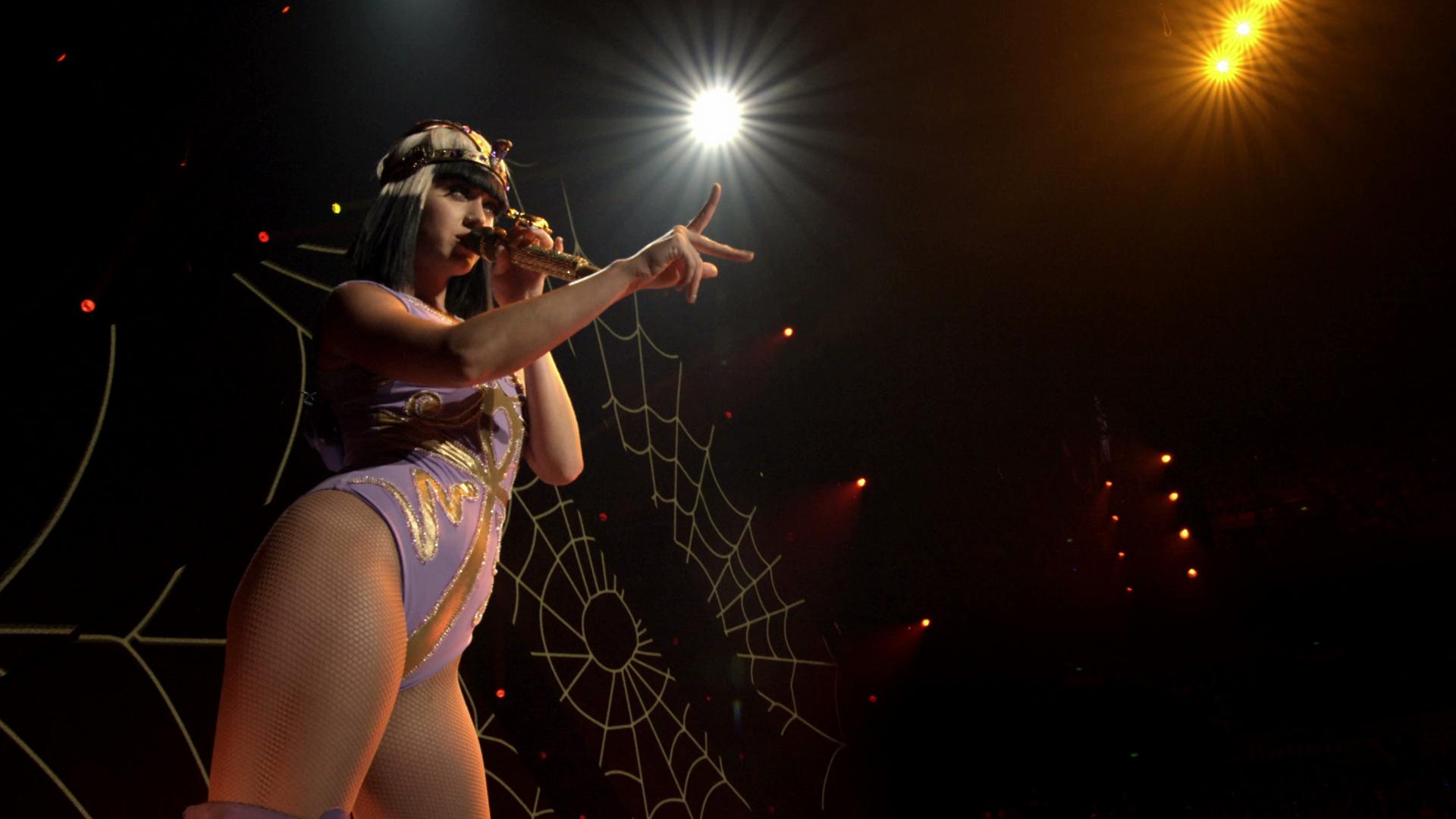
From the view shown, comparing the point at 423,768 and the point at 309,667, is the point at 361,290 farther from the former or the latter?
the point at 423,768

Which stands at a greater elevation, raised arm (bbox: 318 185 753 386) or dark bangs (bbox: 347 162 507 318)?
dark bangs (bbox: 347 162 507 318)

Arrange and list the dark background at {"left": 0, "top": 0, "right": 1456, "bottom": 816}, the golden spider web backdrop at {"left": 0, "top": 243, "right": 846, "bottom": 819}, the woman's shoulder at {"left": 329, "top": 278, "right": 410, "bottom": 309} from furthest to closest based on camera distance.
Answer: the dark background at {"left": 0, "top": 0, "right": 1456, "bottom": 816} < the golden spider web backdrop at {"left": 0, "top": 243, "right": 846, "bottom": 819} < the woman's shoulder at {"left": 329, "top": 278, "right": 410, "bottom": 309}

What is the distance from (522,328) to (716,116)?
2.71 m

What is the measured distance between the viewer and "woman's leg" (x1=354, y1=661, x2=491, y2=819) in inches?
43.6

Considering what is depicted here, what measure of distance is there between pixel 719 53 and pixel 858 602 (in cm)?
317

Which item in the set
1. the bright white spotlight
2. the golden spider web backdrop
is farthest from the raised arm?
the bright white spotlight

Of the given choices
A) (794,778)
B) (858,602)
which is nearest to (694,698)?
(794,778)

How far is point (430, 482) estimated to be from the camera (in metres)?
1.12

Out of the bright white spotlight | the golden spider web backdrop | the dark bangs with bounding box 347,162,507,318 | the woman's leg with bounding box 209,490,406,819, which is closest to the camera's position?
the woman's leg with bounding box 209,490,406,819

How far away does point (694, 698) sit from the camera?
11.3 feet

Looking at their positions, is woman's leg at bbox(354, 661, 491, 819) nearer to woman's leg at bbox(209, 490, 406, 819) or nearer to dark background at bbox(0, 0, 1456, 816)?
woman's leg at bbox(209, 490, 406, 819)

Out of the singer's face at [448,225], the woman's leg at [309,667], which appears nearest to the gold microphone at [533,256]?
the singer's face at [448,225]

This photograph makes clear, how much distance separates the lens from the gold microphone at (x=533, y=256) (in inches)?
52.5

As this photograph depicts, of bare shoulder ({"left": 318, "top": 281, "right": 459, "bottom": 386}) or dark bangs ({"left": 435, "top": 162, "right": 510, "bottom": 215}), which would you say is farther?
dark bangs ({"left": 435, "top": 162, "right": 510, "bottom": 215})
